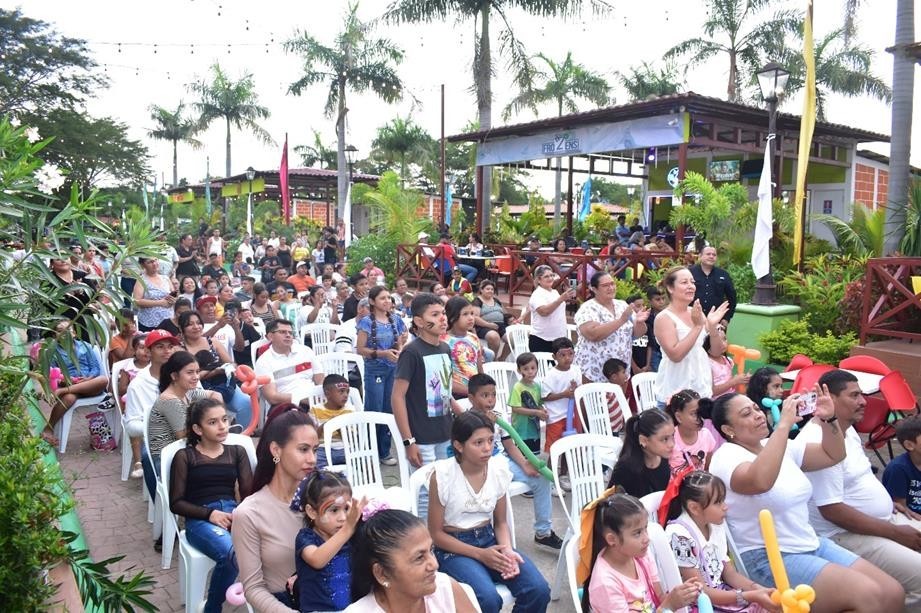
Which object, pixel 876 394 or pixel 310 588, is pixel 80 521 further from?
pixel 876 394

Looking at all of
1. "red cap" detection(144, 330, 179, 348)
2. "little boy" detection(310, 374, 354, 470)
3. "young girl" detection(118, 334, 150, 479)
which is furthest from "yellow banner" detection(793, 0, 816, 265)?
"young girl" detection(118, 334, 150, 479)

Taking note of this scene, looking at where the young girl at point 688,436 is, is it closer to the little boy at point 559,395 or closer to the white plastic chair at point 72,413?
the little boy at point 559,395

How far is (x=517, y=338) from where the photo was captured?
25.1ft

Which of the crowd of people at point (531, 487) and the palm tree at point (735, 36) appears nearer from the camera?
the crowd of people at point (531, 487)

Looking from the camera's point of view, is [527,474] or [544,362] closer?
[527,474]

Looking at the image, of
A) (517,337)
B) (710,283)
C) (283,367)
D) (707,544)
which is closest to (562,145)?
(517,337)

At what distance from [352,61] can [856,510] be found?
21720 millimetres

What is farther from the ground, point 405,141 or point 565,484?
point 405,141

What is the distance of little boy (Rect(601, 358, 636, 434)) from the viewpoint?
17.1 feet

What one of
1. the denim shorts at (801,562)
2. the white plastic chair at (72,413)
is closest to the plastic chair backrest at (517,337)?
the white plastic chair at (72,413)

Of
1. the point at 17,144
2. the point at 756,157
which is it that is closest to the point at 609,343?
the point at 17,144

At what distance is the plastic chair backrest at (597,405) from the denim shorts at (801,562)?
1.91 m

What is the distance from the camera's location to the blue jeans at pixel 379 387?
5805 mm

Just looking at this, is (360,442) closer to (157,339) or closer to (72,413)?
(157,339)
